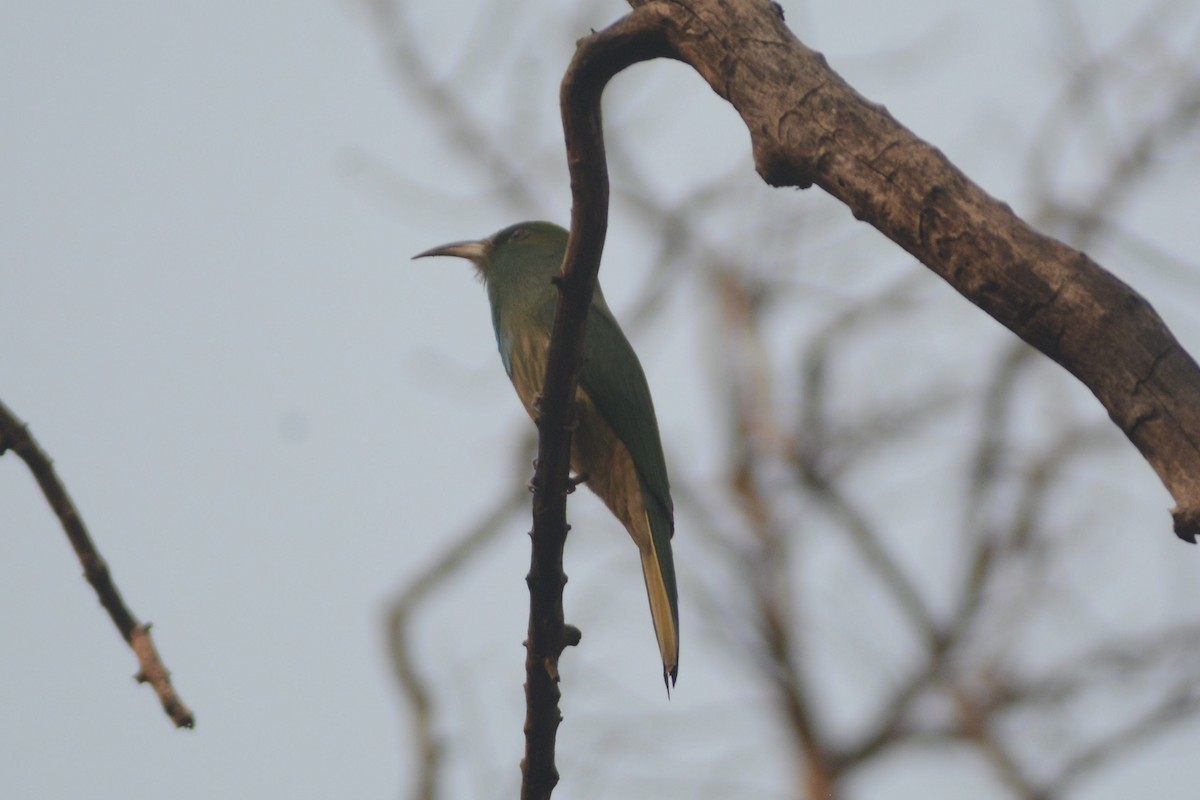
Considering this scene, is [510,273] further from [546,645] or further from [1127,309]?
[1127,309]

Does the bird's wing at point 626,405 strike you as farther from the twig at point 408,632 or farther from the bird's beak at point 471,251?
the twig at point 408,632

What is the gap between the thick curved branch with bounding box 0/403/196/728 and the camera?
199cm

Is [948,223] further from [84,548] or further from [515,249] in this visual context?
[515,249]

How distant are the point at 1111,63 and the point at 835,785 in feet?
16.6

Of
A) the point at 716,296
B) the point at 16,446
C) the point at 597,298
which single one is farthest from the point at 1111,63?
the point at 16,446

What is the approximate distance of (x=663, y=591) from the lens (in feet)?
11.8

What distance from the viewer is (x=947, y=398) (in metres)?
9.88

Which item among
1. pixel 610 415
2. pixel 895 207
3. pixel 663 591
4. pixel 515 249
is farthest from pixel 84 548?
pixel 515 249

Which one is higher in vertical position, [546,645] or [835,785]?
[546,645]

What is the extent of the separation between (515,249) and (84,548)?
282cm

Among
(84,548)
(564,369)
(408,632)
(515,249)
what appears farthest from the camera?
(408,632)

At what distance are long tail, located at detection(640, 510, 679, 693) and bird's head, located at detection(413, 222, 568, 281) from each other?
107cm

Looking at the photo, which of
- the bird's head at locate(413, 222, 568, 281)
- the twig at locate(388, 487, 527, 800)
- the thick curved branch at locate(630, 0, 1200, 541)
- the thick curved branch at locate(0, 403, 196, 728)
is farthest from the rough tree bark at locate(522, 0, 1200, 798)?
the twig at locate(388, 487, 527, 800)

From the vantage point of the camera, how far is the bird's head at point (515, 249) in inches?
179
